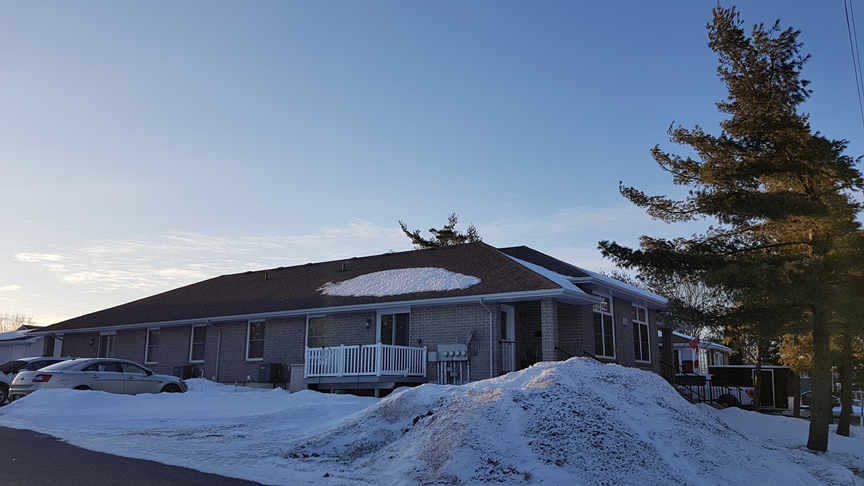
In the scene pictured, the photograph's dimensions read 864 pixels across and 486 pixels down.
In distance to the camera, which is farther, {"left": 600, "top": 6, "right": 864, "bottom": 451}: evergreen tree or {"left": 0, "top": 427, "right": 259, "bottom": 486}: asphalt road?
{"left": 600, "top": 6, "right": 864, "bottom": 451}: evergreen tree

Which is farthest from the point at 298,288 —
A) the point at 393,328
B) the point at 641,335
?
the point at 641,335

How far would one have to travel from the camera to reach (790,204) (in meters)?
12.8

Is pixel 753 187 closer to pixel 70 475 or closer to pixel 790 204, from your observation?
pixel 790 204

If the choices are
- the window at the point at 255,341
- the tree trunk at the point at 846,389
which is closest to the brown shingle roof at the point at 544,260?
the tree trunk at the point at 846,389

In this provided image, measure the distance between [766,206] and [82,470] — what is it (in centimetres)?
1255

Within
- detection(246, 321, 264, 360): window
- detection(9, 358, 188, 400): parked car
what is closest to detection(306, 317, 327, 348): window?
detection(246, 321, 264, 360): window

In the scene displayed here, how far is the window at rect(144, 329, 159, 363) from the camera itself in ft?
86.9

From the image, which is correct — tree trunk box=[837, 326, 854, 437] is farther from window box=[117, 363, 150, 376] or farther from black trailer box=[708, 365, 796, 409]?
window box=[117, 363, 150, 376]

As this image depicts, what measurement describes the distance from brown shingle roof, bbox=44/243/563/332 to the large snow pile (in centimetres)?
761

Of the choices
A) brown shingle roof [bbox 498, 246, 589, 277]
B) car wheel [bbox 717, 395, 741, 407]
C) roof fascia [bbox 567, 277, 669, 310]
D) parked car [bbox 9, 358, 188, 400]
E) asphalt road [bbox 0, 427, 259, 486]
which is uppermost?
brown shingle roof [bbox 498, 246, 589, 277]

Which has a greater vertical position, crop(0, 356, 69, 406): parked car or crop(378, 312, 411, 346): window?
crop(378, 312, 411, 346): window

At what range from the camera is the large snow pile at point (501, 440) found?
724 cm

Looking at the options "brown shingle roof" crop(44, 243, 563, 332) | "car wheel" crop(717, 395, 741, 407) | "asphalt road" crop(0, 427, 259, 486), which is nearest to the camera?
"asphalt road" crop(0, 427, 259, 486)

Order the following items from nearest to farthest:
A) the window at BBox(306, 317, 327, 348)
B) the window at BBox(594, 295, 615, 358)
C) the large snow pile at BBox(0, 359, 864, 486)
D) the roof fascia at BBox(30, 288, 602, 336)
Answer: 1. the large snow pile at BBox(0, 359, 864, 486)
2. the roof fascia at BBox(30, 288, 602, 336)
3. the window at BBox(594, 295, 615, 358)
4. the window at BBox(306, 317, 327, 348)
